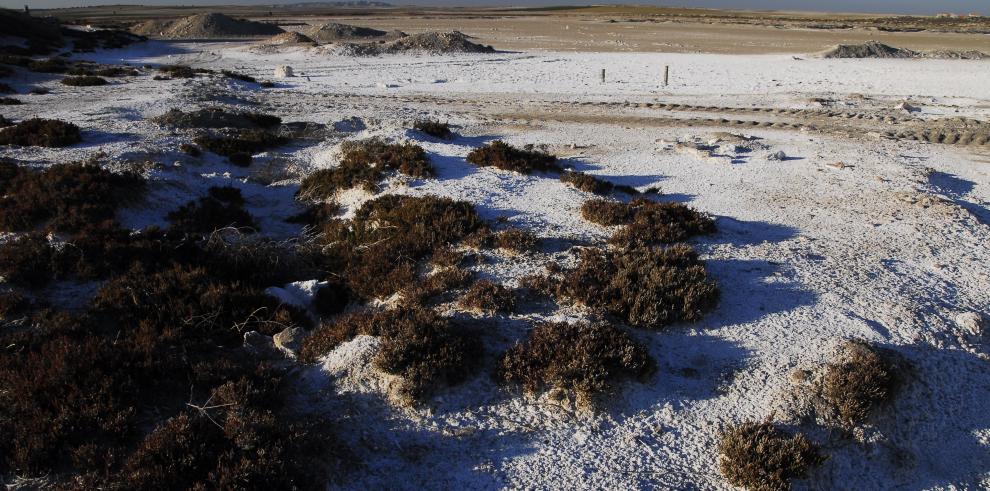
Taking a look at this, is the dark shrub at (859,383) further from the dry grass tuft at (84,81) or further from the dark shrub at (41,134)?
the dry grass tuft at (84,81)

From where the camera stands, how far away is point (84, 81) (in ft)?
84.0

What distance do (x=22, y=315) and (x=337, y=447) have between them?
489 centimetres

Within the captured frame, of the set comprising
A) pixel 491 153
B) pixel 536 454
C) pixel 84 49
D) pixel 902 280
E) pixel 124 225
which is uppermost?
pixel 84 49

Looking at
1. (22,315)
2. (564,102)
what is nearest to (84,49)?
(564,102)

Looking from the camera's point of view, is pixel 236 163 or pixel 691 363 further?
pixel 236 163

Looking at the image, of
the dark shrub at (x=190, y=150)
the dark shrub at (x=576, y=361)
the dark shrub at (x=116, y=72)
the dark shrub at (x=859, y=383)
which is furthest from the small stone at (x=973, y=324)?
the dark shrub at (x=116, y=72)

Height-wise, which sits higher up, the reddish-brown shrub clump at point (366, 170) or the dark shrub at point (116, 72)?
the dark shrub at point (116, 72)

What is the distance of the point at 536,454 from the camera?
18.0 feet

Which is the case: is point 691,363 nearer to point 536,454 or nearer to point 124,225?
point 536,454

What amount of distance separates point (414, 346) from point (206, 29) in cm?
7654

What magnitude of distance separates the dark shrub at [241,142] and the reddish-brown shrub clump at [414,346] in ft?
33.1

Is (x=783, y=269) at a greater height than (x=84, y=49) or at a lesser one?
lesser

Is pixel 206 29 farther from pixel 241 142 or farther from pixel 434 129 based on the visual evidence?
pixel 434 129

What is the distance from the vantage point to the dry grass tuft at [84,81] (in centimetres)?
2531
